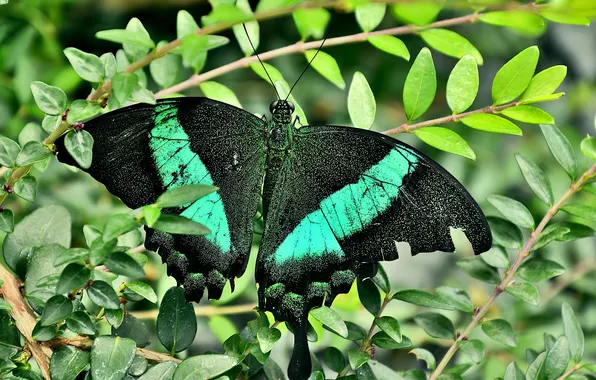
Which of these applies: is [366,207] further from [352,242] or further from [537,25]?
[537,25]

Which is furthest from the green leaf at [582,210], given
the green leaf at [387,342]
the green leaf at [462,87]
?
the green leaf at [387,342]

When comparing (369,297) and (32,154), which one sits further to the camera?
(369,297)

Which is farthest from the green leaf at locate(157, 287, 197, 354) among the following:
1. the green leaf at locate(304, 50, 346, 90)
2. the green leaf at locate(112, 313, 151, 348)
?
the green leaf at locate(304, 50, 346, 90)

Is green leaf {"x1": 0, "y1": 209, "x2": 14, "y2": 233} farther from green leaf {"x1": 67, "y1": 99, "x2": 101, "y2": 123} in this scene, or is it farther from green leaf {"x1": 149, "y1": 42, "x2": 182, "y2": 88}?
green leaf {"x1": 149, "y1": 42, "x2": 182, "y2": 88}

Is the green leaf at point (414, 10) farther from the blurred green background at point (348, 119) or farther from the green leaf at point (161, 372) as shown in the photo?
the blurred green background at point (348, 119)

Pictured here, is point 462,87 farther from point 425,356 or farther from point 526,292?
point 425,356

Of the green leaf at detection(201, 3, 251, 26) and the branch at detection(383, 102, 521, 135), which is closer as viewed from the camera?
the green leaf at detection(201, 3, 251, 26)

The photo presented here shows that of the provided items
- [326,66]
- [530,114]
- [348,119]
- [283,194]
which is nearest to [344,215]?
[283,194]
